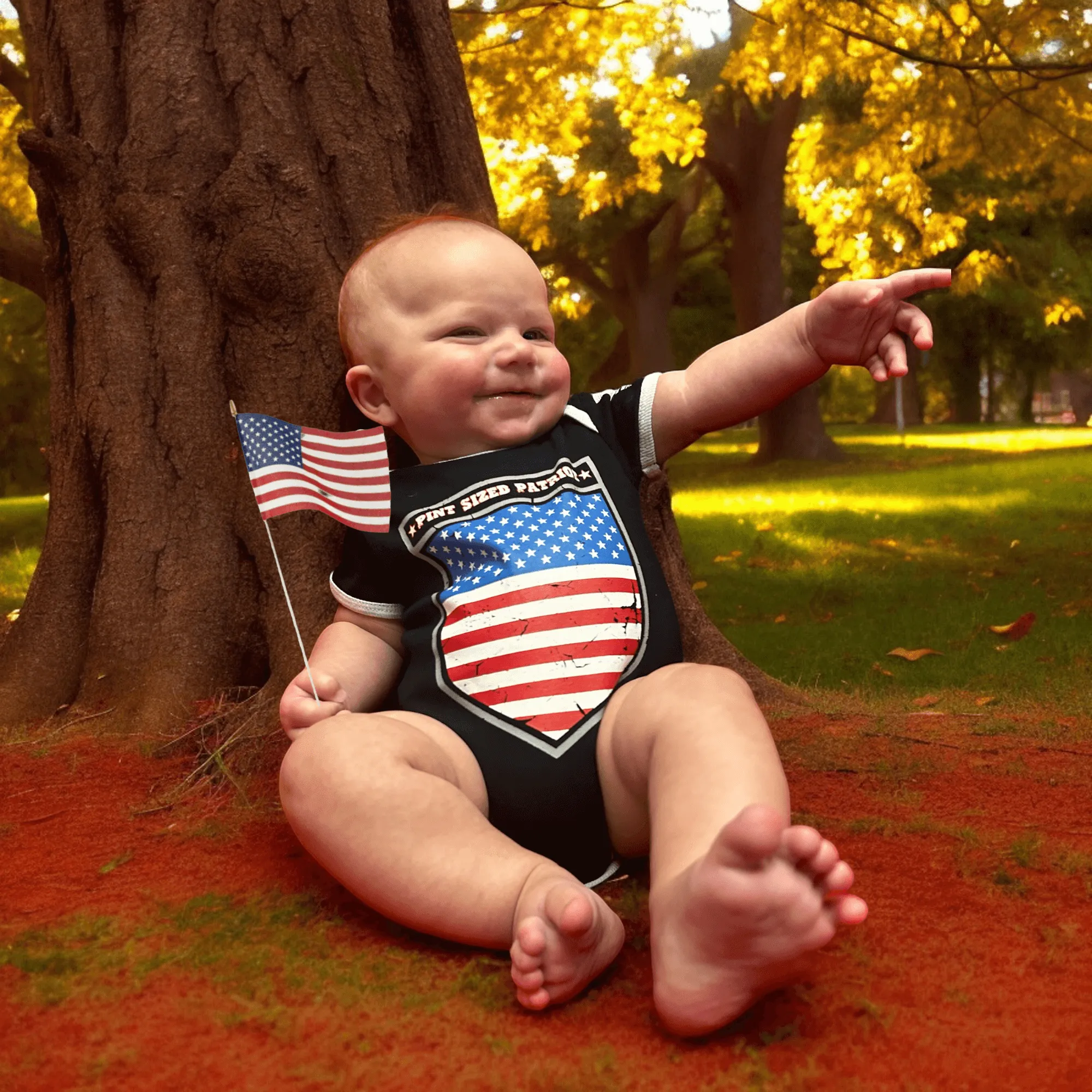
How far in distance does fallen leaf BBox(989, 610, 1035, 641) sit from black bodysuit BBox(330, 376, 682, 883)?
3284 millimetres

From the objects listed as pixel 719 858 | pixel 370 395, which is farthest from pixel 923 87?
pixel 719 858

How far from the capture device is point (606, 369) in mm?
26562

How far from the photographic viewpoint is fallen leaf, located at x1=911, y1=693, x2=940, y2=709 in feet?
12.1

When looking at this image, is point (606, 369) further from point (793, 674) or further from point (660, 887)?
point (660, 887)

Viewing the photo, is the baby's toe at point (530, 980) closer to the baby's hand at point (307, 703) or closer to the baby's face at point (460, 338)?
the baby's hand at point (307, 703)

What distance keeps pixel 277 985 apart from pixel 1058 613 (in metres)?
4.96

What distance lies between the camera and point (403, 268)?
2357 millimetres

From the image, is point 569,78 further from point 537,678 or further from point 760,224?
point 537,678

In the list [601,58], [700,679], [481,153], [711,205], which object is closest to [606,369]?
[711,205]

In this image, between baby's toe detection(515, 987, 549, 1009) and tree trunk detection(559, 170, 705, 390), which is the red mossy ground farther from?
tree trunk detection(559, 170, 705, 390)

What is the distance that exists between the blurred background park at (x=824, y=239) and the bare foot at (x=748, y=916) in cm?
241

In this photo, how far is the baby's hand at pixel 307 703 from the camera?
6.89 ft

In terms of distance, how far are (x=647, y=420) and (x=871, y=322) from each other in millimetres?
518

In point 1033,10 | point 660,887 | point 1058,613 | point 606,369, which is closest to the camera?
point 660,887
